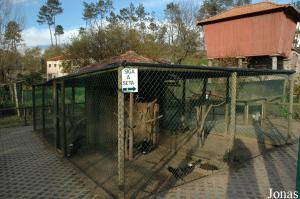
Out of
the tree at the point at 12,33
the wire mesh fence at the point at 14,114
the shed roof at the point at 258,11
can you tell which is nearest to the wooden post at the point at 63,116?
the wire mesh fence at the point at 14,114

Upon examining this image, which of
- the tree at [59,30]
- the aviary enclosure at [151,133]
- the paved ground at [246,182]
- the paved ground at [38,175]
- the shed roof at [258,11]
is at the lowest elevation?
the paved ground at [38,175]

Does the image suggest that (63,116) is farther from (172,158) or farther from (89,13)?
(89,13)

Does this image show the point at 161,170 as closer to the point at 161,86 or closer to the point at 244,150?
the point at 244,150

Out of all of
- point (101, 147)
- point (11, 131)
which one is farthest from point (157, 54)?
point (101, 147)

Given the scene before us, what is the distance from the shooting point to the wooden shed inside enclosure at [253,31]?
819 inches

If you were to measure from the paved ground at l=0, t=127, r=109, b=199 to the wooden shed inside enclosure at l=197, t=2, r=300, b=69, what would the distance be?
17.0m

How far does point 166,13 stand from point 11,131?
32.2 meters

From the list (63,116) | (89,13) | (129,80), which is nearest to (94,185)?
(129,80)

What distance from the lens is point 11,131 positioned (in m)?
12.0

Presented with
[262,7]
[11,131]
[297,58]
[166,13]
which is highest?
[166,13]

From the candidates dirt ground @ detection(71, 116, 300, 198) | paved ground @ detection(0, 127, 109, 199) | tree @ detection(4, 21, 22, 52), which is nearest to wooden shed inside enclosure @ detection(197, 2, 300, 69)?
dirt ground @ detection(71, 116, 300, 198)

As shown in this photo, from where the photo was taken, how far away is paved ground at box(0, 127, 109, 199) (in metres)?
5.18

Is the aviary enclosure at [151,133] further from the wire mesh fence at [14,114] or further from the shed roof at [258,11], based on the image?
the shed roof at [258,11]

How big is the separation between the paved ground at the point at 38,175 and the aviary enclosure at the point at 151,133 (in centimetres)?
30
